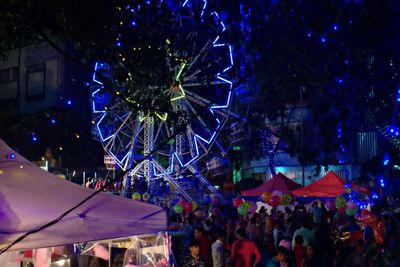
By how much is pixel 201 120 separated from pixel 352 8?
1157 centimetres

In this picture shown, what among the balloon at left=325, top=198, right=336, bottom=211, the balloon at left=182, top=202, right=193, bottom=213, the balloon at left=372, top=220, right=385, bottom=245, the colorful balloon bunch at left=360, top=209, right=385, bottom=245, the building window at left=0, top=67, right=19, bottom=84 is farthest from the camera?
the building window at left=0, top=67, right=19, bottom=84

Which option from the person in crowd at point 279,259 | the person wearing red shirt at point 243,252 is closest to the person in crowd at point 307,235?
the person wearing red shirt at point 243,252

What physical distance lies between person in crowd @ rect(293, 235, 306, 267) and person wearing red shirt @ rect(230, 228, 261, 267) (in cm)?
84

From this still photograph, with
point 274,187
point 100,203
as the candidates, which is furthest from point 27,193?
point 274,187

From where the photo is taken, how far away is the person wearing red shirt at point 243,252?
32.9 feet

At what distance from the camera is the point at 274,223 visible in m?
14.5

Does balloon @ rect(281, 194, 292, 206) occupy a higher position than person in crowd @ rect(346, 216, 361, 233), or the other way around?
balloon @ rect(281, 194, 292, 206)

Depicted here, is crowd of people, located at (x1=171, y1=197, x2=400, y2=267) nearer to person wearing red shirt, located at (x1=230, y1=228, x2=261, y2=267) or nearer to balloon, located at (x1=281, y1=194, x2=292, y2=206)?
person wearing red shirt, located at (x1=230, y1=228, x2=261, y2=267)

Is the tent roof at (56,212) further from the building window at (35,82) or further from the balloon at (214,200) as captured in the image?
the building window at (35,82)

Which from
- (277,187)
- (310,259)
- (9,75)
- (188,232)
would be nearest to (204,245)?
(310,259)

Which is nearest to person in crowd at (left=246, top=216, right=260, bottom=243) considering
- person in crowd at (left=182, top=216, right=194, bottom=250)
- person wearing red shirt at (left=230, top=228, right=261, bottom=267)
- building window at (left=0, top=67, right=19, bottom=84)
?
person in crowd at (left=182, top=216, right=194, bottom=250)

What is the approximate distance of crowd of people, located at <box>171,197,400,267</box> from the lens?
366 inches

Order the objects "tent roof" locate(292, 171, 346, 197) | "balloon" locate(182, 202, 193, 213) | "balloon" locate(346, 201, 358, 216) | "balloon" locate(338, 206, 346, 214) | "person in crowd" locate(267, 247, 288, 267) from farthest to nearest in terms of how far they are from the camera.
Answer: "tent roof" locate(292, 171, 346, 197), "balloon" locate(182, 202, 193, 213), "balloon" locate(338, 206, 346, 214), "balloon" locate(346, 201, 358, 216), "person in crowd" locate(267, 247, 288, 267)

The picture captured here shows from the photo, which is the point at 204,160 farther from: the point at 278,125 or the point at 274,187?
the point at 274,187
